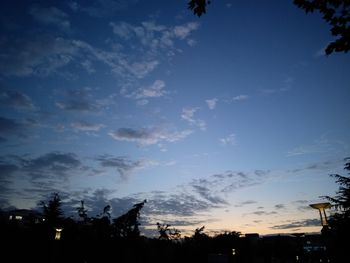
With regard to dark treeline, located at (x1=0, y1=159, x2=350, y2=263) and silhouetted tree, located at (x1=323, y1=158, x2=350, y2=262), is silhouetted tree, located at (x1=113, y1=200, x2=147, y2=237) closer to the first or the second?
dark treeline, located at (x1=0, y1=159, x2=350, y2=263)

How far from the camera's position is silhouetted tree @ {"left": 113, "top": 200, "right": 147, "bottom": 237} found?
1377 inches

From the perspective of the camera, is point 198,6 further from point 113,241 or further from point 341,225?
point 113,241

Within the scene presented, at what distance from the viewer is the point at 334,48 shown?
4707 millimetres

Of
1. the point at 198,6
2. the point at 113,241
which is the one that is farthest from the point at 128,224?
the point at 198,6

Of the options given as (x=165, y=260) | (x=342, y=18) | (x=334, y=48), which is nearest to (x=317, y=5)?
(x=342, y=18)

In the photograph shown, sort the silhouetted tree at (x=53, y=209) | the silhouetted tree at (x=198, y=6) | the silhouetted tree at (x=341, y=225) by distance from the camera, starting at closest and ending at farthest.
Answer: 1. the silhouetted tree at (x=198, y=6)
2. the silhouetted tree at (x=341, y=225)
3. the silhouetted tree at (x=53, y=209)

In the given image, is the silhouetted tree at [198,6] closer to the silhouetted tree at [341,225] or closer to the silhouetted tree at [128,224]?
the silhouetted tree at [341,225]

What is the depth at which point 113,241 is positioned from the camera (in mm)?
31016

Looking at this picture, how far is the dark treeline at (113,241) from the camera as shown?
20775 mm

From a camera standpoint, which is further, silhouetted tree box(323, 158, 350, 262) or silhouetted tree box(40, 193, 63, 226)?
silhouetted tree box(40, 193, 63, 226)

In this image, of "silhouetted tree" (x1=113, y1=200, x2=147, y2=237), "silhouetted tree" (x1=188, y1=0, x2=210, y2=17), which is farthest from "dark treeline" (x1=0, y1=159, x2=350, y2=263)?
"silhouetted tree" (x1=188, y1=0, x2=210, y2=17)

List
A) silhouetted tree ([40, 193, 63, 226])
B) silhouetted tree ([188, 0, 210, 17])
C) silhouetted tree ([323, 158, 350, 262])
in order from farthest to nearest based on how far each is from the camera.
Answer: silhouetted tree ([40, 193, 63, 226]) → silhouetted tree ([323, 158, 350, 262]) → silhouetted tree ([188, 0, 210, 17])

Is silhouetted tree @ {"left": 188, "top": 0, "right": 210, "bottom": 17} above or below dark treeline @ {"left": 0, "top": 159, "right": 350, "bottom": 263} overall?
above

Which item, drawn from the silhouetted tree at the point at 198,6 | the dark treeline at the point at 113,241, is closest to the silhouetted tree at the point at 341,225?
the dark treeline at the point at 113,241
